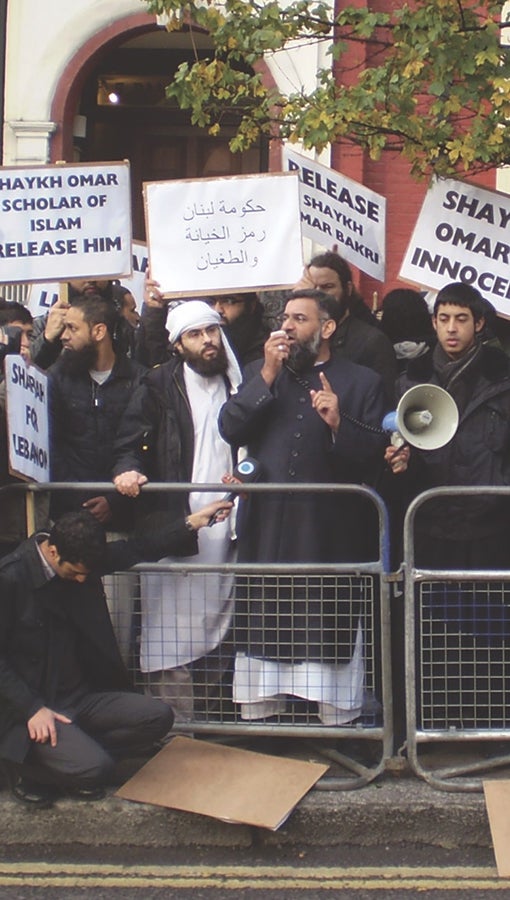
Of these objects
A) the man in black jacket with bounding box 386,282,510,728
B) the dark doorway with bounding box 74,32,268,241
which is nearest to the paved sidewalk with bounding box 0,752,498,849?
the man in black jacket with bounding box 386,282,510,728

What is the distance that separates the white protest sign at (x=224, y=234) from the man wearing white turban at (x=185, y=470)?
1.79 ft

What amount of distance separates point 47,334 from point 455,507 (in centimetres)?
221

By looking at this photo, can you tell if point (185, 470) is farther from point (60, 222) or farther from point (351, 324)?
point (60, 222)

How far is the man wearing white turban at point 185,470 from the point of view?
238 inches

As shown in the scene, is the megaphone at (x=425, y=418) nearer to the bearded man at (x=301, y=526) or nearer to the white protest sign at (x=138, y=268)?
the bearded man at (x=301, y=526)

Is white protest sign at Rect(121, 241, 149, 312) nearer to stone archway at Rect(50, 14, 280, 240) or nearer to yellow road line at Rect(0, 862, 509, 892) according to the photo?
yellow road line at Rect(0, 862, 509, 892)

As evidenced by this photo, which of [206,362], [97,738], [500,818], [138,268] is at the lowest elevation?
[500,818]

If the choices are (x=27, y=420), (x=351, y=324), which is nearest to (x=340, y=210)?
(x=351, y=324)

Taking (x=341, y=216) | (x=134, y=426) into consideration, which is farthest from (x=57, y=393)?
(x=341, y=216)

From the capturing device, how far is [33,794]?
564 centimetres

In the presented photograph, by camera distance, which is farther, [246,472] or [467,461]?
[467,461]

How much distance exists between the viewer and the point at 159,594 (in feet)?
19.9

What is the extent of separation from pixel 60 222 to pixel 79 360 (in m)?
0.77

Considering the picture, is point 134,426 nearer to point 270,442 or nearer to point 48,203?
point 270,442
